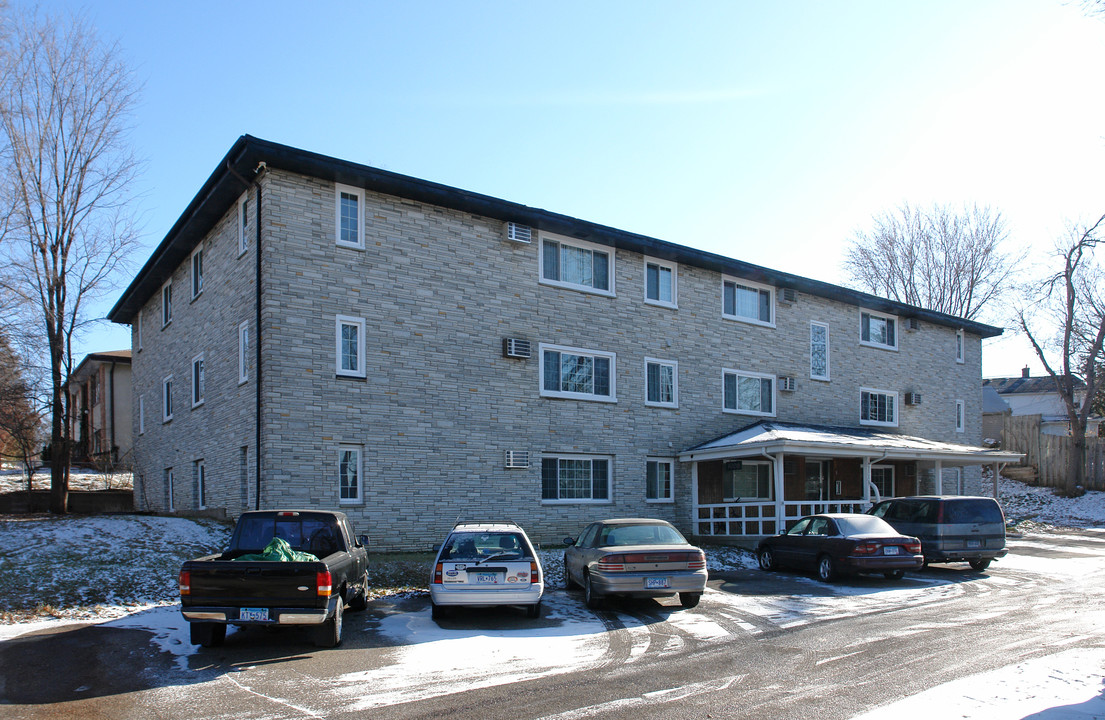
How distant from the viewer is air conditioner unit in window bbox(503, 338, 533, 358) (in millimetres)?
19344

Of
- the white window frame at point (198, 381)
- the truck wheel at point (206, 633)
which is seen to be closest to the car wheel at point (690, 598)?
the truck wheel at point (206, 633)

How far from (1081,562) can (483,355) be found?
1407 cm

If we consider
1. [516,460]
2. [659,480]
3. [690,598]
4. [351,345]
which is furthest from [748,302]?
[690,598]

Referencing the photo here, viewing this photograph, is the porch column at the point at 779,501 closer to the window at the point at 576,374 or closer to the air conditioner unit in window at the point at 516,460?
the window at the point at 576,374

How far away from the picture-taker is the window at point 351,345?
17.2 meters

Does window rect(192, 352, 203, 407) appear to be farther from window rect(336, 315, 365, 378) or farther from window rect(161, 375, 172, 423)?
window rect(336, 315, 365, 378)

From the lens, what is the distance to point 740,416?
80.4 feet

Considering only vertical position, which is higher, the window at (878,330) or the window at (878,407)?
the window at (878,330)

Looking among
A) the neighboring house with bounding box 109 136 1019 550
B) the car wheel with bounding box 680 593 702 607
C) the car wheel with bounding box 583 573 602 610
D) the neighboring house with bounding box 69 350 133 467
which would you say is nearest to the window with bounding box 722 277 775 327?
the neighboring house with bounding box 109 136 1019 550

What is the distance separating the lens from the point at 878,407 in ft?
94.7

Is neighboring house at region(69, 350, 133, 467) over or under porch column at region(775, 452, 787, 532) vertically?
over

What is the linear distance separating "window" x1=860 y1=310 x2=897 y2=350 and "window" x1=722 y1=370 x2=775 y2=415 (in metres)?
5.08

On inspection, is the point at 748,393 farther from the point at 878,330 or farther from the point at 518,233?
the point at 518,233

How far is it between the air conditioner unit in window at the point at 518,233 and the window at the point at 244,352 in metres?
6.30
